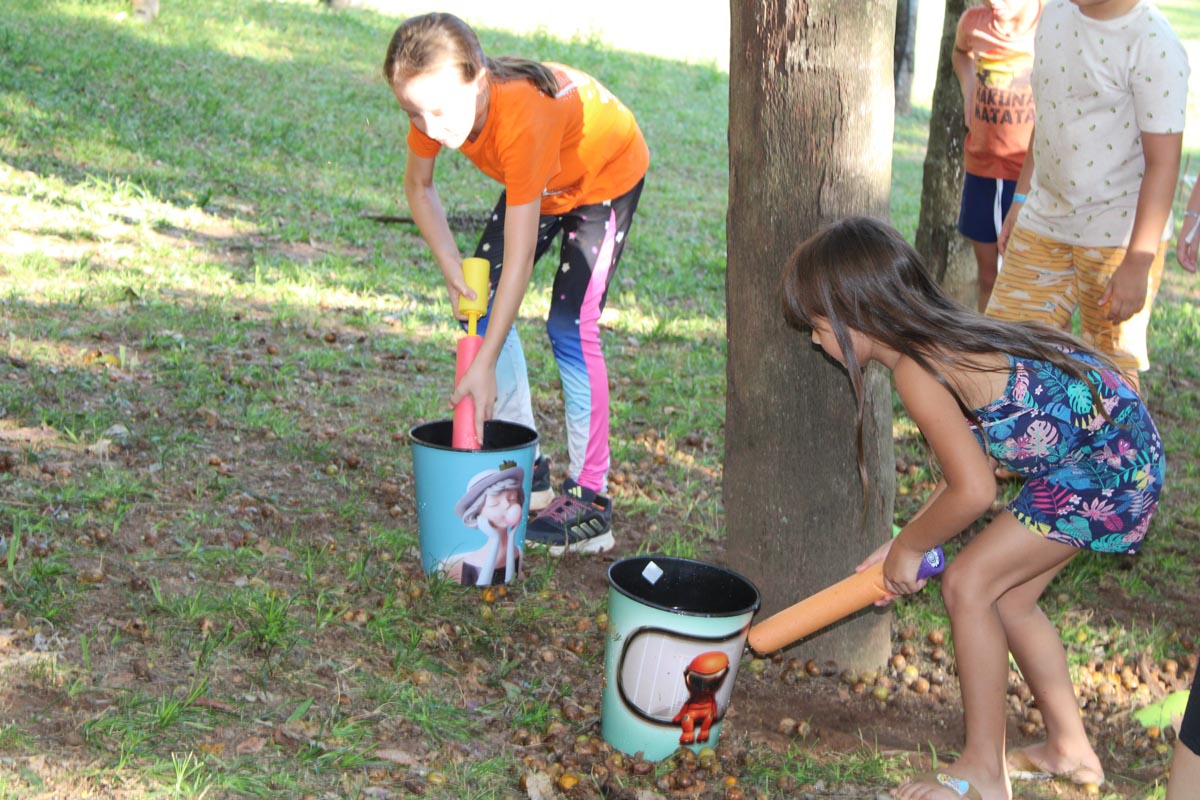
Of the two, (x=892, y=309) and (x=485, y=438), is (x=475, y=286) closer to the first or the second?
(x=485, y=438)

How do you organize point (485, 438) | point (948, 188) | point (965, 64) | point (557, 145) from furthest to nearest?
point (948, 188)
point (965, 64)
point (485, 438)
point (557, 145)

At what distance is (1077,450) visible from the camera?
98.3 inches

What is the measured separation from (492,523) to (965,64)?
2845mm

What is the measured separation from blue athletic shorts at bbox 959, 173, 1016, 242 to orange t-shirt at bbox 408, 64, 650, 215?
1.56 meters

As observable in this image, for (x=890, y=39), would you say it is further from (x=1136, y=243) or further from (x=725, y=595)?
(x=725, y=595)

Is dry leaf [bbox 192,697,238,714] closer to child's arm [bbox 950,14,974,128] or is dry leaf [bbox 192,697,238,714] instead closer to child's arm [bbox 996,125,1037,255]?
child's arm [bbox 996,125,1037,255]

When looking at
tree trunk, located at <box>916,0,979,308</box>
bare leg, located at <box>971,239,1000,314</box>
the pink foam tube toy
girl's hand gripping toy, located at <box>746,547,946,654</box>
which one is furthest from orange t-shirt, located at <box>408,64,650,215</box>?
tree trunk, located at <box>916,0,979,308</box>

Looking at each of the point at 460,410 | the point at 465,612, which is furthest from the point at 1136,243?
the point at 465,612

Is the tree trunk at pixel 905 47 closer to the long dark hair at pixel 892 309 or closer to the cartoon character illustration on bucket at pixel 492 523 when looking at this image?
the cartoon character illustration on bucket at pixel 492 523

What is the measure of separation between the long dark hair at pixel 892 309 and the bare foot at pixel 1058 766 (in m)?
0.86

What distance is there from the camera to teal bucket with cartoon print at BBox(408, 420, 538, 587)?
3123mm

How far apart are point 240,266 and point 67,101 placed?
2918 mm

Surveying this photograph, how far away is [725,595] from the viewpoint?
2854mm

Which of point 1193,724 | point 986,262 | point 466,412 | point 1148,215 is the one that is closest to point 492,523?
point 466,412
